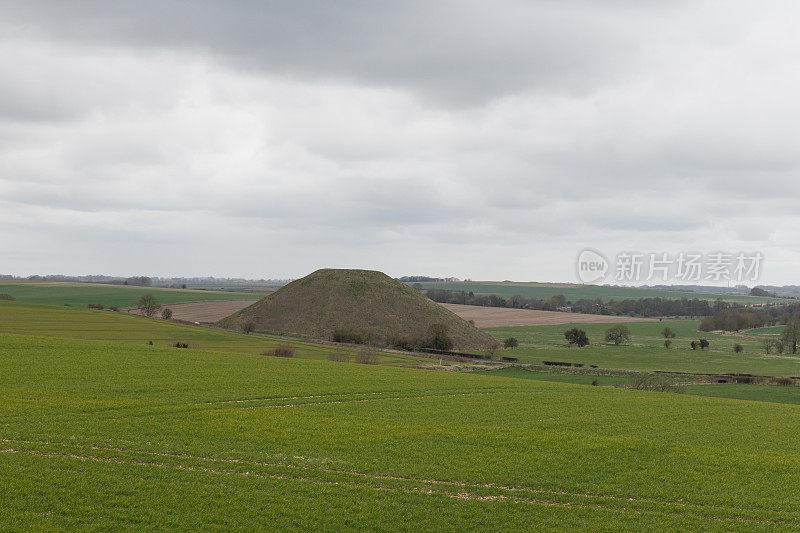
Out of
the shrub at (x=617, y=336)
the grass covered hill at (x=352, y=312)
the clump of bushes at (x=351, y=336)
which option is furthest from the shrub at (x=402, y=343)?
the shrub at (x=617, y=336)

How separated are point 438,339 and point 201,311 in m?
90.2

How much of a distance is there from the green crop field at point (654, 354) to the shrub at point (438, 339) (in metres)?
11.0

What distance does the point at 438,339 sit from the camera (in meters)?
106

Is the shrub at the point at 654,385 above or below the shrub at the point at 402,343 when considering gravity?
above

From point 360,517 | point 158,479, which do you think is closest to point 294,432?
point 158,479

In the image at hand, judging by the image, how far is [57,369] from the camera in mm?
43750

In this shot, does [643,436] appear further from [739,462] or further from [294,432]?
[294,432]

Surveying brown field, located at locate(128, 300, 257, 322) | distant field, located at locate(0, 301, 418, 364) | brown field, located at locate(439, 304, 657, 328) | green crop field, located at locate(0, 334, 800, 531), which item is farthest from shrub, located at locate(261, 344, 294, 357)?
brown field, located at locate(439, 304, 657, 328)

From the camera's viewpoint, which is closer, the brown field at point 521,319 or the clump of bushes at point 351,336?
the clump of bushes at point 351,336

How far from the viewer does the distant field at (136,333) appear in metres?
83.2

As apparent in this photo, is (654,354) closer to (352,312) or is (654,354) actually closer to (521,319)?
(352,312)

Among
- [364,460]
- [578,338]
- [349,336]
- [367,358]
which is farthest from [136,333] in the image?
[578,338]

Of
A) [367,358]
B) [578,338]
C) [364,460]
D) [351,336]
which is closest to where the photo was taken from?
[364,460]

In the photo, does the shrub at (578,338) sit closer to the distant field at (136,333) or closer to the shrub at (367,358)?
the distant field at (136,333)
